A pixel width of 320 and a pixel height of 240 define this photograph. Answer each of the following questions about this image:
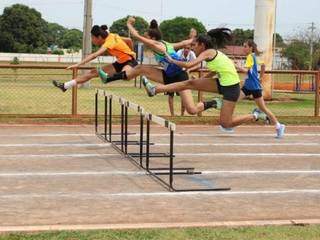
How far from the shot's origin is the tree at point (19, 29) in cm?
11581

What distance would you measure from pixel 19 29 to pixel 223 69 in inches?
4383

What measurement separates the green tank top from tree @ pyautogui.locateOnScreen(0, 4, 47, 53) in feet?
356

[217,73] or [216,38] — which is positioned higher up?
[216,38]

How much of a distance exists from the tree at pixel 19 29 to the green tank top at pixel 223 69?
356ft

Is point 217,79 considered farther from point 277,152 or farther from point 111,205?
point 111,205

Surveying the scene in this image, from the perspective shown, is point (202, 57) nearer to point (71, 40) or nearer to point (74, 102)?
point (74, 102)

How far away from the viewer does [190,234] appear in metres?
6.18

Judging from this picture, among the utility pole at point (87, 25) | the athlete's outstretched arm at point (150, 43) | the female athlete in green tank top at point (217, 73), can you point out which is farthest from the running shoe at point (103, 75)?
the utility pole at point (87, 25)

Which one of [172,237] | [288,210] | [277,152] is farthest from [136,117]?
[172,237]

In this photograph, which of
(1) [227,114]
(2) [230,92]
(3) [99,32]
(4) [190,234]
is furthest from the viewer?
(3) [99,32]

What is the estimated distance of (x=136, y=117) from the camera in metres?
17.8

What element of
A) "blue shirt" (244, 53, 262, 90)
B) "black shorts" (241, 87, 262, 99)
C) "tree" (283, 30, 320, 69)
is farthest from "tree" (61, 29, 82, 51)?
"black shorts" (241, 87, 262, 99)

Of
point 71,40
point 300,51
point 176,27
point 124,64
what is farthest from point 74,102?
point 71,40

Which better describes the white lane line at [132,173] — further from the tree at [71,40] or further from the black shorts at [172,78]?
the tree at [71,40]
